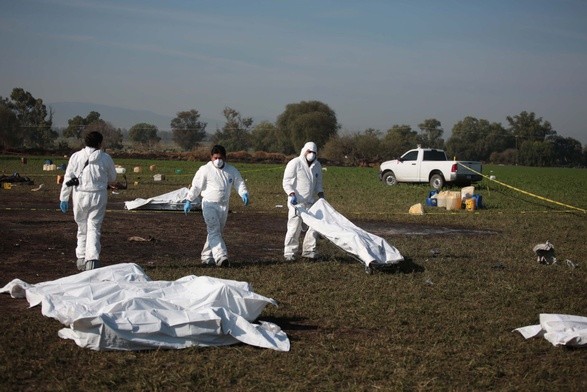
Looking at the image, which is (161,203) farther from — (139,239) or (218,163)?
(218,163)

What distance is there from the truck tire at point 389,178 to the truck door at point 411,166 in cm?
89

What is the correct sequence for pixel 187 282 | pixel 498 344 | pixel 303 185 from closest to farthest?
pixel 498 344 → pixel 187 282 → pixel 303 185

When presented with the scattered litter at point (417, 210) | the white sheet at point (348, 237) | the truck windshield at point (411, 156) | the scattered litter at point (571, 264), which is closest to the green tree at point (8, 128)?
the truck windshield at point (411, 156)

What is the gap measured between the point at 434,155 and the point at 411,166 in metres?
1.11

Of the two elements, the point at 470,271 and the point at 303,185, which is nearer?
the point at 470,271

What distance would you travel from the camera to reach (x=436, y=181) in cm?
3148

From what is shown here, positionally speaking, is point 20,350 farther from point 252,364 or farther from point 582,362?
point 582,362

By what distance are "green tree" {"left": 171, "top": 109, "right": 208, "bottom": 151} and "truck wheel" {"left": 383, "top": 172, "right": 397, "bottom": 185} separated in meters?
76.2

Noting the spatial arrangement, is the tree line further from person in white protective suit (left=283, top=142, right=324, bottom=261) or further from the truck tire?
person in white protective suit (left=283, top=142, right=324, bottom=261)

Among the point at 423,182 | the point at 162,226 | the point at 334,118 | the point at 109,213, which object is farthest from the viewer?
the point at 334,118

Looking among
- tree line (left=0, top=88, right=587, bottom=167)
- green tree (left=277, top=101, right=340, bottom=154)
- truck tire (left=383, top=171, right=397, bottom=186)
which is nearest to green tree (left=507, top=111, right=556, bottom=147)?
tree line (left=0, top=88, right=587, bottom=167)

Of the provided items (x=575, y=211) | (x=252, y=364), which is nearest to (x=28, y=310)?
(x=252, y=364)

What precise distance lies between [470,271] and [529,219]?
952cm

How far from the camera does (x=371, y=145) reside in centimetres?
7469
